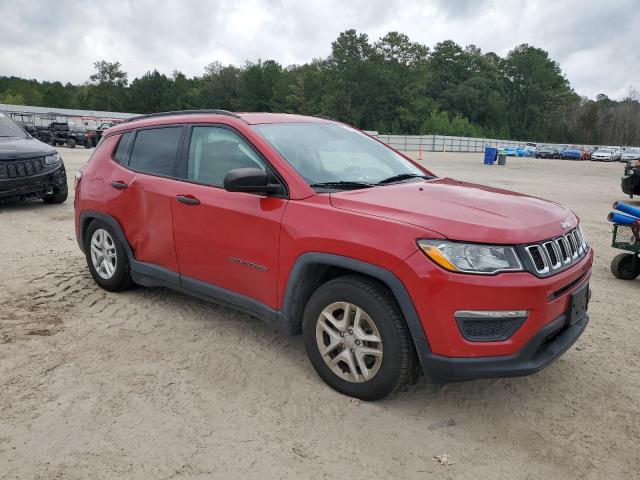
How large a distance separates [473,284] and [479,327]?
0.25 metres

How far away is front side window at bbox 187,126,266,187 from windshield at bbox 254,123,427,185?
Answer: 0.59ft

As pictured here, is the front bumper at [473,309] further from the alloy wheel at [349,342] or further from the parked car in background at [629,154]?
the parked car in background at [629,154]

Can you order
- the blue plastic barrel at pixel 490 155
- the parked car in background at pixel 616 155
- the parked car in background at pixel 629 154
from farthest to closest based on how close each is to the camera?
the parked car in background at pixel 616 155
the parked car in background at pixel 629 154
the blue plastic barrel at pixel 490 155

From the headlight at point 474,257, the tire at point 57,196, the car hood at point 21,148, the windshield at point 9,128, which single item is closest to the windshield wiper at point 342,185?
the headlight at point 474,257

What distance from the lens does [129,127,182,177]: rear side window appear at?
4.28 meters

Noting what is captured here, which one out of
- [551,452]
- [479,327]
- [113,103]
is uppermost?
[113,103]

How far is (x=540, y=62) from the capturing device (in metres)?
118

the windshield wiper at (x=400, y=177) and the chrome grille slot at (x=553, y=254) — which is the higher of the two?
the windshield wiper at (x=400, y=177)

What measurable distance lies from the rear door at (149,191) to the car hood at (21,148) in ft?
18.0

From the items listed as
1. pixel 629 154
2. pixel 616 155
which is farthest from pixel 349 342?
pixel 616 155

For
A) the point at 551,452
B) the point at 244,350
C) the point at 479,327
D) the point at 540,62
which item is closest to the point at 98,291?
the point at 244,350

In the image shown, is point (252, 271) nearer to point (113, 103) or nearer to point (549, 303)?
point (549, 303)

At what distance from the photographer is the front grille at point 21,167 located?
29.3 ft

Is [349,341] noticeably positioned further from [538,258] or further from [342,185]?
[538,258]
